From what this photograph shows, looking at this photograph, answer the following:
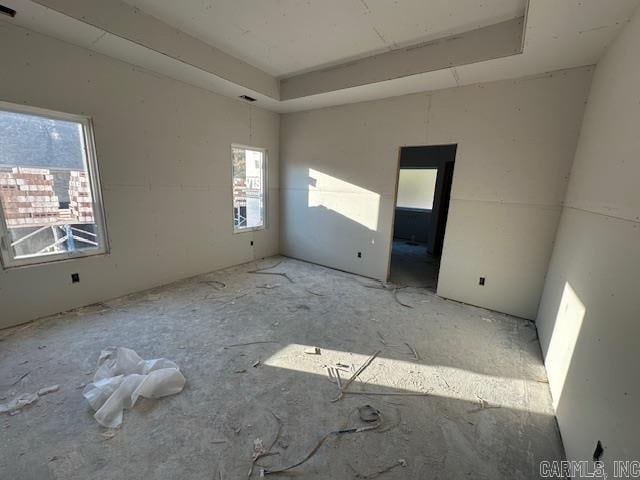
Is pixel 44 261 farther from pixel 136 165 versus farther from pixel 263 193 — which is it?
pixel 263 193

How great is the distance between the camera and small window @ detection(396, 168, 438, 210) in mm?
6898

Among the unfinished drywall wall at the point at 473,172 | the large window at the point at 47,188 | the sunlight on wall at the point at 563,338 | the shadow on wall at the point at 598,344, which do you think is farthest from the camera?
the unfinished drywall wall at the point at 473,172

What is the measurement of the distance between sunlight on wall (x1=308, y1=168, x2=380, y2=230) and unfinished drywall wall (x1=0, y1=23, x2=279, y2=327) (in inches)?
51.9

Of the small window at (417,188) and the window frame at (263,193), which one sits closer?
the window frame at (263,193)

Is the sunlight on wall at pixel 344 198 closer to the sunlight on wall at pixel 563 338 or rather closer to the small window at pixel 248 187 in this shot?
the small window at pixel 248 187

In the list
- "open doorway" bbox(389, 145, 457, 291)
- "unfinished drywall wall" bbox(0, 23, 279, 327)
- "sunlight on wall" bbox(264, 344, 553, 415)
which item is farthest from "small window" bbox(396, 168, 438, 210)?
"sunlight on wall" bbox(264, 344, 553, 415)

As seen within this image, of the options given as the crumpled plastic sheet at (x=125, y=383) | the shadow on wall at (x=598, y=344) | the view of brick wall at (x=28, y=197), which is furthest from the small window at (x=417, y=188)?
the view of brick wall at (x=28, y=197)

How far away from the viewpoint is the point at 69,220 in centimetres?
285

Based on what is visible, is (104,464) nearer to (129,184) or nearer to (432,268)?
(129,184)

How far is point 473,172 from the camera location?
323 cm

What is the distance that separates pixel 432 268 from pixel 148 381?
465cm

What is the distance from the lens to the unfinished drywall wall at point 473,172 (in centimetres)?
280

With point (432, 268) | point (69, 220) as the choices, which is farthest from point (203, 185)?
point (432, 268)

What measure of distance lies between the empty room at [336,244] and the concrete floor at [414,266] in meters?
0.09
